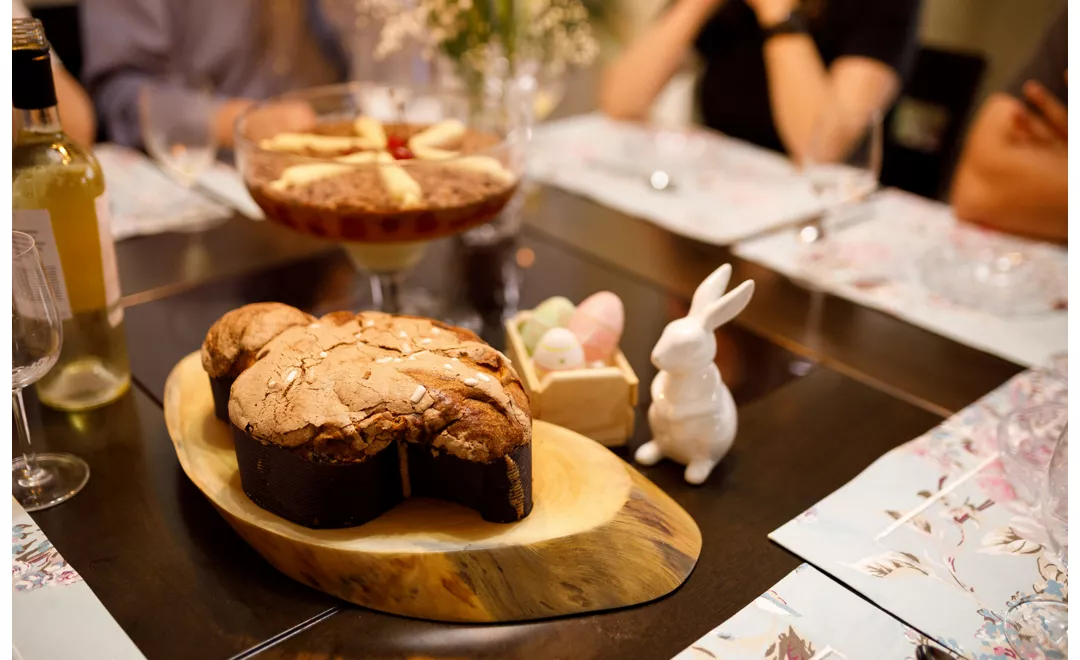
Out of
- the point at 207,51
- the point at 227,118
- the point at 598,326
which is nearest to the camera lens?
the point at 598,326

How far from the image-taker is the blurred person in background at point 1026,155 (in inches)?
62.4

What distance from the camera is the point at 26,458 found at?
2.98ft

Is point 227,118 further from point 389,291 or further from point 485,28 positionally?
point 389,291

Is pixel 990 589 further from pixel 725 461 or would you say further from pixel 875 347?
pixel 875 347

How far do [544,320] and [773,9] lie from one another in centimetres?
153

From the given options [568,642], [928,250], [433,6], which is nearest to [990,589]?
[568,642]

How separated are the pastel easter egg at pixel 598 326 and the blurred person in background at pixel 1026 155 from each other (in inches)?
38.6

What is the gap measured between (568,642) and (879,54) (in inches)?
67.4

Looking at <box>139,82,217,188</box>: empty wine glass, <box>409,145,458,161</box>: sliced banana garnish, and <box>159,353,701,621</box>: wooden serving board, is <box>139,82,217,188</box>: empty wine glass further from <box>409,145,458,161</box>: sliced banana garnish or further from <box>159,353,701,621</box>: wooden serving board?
<box>159,353,701,621</box>: wooden serving board

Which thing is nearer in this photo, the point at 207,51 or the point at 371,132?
the point at 371,132

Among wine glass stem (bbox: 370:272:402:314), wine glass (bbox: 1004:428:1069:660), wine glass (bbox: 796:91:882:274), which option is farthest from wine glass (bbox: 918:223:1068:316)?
wine glass stem (bbox: 370:272:402:314)

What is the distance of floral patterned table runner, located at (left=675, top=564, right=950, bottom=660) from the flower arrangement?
1048 millimetres

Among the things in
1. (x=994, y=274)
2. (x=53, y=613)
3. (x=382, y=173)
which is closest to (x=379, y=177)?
(x=382, y=173)

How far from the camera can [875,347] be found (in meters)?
1.22
